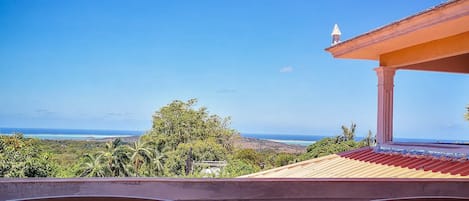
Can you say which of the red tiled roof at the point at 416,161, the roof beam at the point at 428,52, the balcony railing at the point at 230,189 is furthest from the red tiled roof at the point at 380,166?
the balcony railing at the point at 230,189

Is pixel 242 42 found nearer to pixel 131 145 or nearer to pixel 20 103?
pixel 131 145

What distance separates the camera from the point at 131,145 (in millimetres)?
20266

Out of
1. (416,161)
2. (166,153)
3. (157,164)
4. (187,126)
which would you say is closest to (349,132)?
(187,126)

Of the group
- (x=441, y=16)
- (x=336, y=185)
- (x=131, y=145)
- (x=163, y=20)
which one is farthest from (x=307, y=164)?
(x=163, y=20)

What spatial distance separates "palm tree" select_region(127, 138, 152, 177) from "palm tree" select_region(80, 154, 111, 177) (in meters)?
1.51

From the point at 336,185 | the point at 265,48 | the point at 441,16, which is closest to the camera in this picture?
the point at 336,185

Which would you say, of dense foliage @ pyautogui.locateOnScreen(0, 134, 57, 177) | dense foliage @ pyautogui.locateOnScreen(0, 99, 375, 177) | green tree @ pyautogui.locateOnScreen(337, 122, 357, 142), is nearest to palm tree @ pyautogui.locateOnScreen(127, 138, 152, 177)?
dense foliage @ pyautogui.locateOnScreen(0, 99, 375, 177)

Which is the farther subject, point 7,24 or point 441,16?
point 7,24

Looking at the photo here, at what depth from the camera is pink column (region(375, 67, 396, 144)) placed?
4.75 meters

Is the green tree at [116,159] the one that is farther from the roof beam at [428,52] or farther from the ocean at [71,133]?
the roof beam at [428,52]

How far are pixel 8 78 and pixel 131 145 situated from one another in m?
8.25

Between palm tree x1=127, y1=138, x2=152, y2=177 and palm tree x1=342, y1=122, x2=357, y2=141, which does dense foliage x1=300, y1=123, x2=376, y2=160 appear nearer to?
palm tree x1=342, y1=122, x2=357, y2=141

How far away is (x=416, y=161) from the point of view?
3.84 m

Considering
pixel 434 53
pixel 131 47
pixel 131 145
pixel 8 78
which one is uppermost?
pixel 131 47
